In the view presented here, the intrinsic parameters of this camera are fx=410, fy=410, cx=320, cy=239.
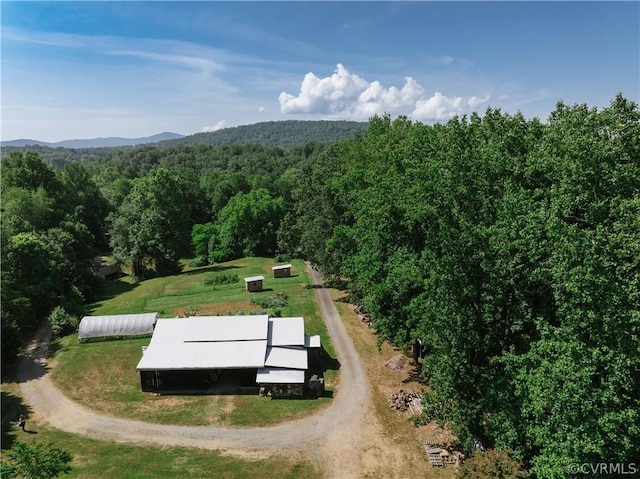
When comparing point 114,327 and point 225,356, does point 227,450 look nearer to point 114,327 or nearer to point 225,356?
point 225,356

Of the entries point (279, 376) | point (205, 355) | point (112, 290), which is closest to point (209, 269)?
point (112, 290)

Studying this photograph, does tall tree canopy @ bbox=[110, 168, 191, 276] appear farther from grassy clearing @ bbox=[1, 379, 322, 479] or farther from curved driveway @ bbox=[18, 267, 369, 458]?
grassy clearing @ bbox=[1, 379, 322, 479]

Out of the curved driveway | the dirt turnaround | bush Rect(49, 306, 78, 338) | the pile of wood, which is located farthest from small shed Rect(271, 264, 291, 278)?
the pile of wood

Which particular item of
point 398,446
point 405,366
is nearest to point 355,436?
point 398,446

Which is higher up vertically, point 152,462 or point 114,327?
point 114,327

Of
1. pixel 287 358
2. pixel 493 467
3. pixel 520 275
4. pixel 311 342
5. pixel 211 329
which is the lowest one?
pixel 311 342
